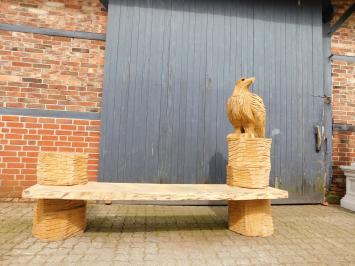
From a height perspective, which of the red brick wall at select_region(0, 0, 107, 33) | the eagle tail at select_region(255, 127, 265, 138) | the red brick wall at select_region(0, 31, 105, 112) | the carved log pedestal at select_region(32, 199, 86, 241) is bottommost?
the carved log pedestal at select_region(32, 199, 86, 241)

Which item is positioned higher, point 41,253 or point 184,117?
point 184,117

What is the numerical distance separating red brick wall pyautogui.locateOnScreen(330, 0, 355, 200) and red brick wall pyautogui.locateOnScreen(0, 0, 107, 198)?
398 cm

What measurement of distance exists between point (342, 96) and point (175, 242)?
13.0 ft

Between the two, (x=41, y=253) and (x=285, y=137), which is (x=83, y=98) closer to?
(x=41, y=253)

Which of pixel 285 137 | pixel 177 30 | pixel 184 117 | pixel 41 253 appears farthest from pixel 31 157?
pixel 285 137

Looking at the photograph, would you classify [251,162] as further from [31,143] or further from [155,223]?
[31,143]

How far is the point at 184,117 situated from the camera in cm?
402

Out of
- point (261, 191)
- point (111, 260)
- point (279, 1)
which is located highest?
point (279, 1)

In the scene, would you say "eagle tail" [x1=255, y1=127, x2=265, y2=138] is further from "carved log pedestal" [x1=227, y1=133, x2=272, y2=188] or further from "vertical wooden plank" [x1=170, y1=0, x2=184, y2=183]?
"vertical wooden plank" [x1=170, y1=0, x2=184, y2=183]

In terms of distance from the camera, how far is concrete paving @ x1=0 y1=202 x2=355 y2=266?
2.06m

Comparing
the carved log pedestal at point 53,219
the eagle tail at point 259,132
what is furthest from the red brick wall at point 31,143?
the eagle tail at point 259,132

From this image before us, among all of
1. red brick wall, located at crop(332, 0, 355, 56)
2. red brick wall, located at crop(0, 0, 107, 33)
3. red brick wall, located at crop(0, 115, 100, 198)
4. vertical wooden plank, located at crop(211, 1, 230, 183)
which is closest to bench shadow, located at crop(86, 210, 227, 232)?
vertical wooden plank, located at crop(211, 1, 230, 183)

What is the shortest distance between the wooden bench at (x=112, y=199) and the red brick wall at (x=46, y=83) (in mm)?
1473

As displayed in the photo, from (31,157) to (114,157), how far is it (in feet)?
3.91
